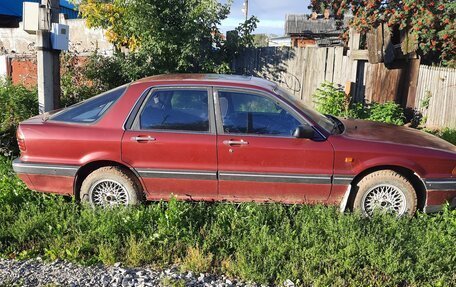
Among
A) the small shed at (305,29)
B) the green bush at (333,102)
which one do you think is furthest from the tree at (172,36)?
the small shed at (305,29)

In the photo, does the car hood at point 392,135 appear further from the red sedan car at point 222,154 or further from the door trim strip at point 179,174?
the door trim strip at point 179,174

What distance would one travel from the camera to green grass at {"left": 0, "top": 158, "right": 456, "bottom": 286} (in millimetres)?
3770

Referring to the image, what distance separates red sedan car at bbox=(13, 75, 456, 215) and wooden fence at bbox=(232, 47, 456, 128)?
15.3ft

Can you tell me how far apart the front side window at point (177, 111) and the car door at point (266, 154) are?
0.64 ft

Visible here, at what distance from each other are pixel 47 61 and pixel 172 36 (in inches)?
124

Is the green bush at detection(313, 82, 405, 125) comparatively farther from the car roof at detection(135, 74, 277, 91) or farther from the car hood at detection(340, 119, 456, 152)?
the car roof at detection(135, 74, 277, 91)

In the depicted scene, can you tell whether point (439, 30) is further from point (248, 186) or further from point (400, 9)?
point (248, 186)

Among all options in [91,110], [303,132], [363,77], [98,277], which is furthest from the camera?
[363,77]

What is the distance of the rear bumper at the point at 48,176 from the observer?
488 cm

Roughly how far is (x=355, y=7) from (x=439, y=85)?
3885 mm

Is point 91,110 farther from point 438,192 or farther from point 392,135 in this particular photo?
point 438,192

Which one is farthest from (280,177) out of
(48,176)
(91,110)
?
(48,176)

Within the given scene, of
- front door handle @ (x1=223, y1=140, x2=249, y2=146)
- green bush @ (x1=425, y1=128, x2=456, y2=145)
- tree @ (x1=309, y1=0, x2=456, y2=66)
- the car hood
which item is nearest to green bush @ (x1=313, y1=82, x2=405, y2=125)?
green bush @ (x1=425, y1=128, x2=456, y2=145)

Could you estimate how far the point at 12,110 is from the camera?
23.0 ft
